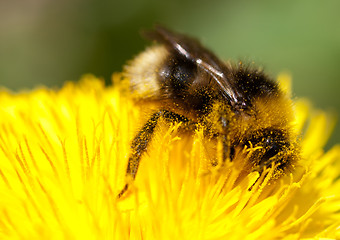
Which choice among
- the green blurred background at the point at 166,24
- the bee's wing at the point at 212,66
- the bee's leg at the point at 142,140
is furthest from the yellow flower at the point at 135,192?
the green blurred background at the point at 166,24

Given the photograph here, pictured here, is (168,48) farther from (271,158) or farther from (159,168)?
(271,158)

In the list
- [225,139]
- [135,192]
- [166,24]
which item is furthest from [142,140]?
[166,24]

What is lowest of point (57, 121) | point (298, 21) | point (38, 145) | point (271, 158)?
point (271, 158)

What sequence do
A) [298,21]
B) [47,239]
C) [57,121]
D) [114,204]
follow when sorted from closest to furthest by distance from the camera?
[47,239]
[114,204]
[57,121]
[298,21]

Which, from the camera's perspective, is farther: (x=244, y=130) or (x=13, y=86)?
(x=13, y=86)

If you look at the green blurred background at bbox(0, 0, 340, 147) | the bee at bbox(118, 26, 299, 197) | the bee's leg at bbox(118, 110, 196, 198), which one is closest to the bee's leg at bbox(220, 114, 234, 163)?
the bee at bbox(118, 26, 299, 197)

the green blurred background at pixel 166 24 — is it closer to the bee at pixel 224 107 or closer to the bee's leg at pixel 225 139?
the bee at pixel 224 107

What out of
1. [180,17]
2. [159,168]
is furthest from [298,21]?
[159,168]

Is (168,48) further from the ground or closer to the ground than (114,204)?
further from the ground
